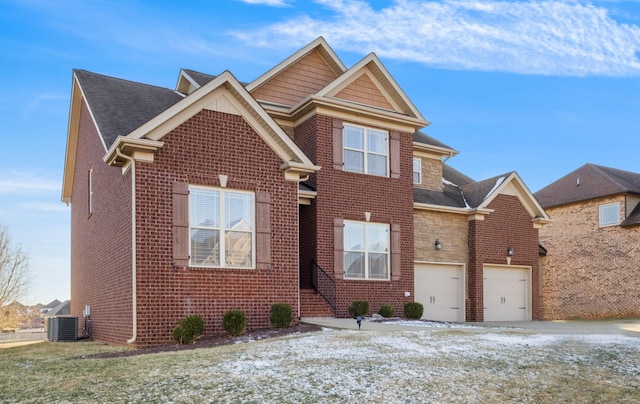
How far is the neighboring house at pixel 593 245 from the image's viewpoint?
27.1 m

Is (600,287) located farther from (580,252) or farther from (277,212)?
(277,212)

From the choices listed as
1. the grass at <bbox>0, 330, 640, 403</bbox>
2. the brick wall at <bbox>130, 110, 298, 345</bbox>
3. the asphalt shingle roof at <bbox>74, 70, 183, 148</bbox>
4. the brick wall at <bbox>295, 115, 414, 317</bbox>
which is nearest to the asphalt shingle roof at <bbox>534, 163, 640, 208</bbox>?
the brick wall at <bbox>295, 115, 414, 317</bbox>

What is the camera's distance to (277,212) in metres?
15.0

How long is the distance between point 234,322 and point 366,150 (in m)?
7.47

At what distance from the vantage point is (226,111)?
14.5 m

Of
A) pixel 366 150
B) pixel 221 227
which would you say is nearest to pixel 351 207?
pixel 366 150

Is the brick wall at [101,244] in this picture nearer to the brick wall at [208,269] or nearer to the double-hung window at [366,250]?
the brick wall at [208,269]

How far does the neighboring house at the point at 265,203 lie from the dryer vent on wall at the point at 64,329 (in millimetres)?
651

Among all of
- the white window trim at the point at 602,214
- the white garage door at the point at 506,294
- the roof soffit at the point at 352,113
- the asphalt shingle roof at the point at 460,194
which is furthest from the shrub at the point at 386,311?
the white window trim at the point at 602,214

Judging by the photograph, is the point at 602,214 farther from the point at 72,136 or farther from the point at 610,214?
the point at 72,136

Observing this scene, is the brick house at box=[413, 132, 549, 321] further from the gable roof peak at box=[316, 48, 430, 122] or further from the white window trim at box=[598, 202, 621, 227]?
the white window trim at box=[598, 202, 621, 227]

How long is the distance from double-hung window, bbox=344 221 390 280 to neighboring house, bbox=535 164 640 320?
46.0 feet

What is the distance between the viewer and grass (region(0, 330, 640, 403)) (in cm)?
776

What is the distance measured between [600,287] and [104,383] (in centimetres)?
2529
